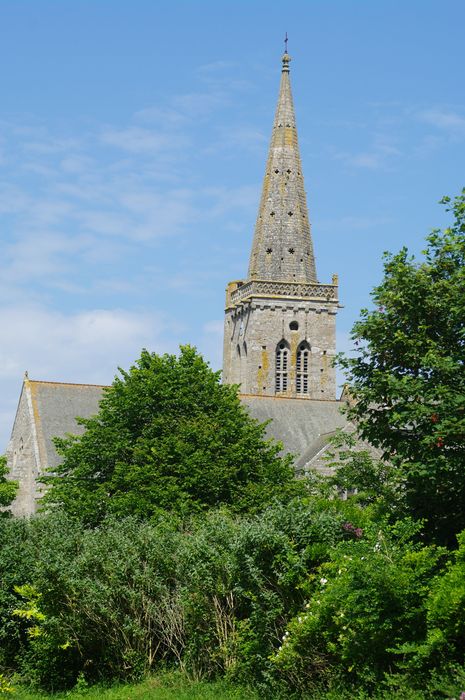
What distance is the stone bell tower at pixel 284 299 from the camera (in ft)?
235

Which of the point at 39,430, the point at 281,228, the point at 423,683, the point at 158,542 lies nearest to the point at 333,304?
the point at 281,228

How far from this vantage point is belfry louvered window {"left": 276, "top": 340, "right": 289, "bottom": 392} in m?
71.4

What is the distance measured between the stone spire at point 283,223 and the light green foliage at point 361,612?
5516 cm

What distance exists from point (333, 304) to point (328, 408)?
32.0ft

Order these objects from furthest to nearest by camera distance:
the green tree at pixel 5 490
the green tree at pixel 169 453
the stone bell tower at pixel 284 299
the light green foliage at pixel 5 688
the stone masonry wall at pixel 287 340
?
the stone bell tower at pixel 284 299 → the stone masonry wall at pixel 287 340 → the green tree at pixel 5 490 → the green tree at pixel 169 453 → the light green foliage at pixel 5 688

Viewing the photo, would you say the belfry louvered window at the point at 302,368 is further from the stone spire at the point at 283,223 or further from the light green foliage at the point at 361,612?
the light green foliage at the point at 361,612

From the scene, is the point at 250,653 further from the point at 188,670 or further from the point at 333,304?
the point at 333,304

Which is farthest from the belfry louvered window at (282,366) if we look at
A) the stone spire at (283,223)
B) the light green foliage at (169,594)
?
the light green foliage at (169,594)

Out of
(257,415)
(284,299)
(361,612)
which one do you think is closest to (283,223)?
(284,299)

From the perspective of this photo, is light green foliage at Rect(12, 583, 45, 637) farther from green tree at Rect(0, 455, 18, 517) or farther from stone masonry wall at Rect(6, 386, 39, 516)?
stone masonry wall at Rect(6, 386, 39, 516)

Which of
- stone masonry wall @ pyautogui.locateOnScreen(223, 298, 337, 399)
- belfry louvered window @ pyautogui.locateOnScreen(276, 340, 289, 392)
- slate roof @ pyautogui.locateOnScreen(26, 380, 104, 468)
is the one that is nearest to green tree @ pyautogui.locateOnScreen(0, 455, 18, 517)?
slate roof @ pyautogui.locateOnScreen(26, 380, 104, 468)

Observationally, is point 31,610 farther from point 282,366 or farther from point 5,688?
point 282,366

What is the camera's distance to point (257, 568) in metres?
19.0

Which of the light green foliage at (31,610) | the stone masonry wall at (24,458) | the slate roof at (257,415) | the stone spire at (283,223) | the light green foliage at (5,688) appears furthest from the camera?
the stone spire at (283,223)
